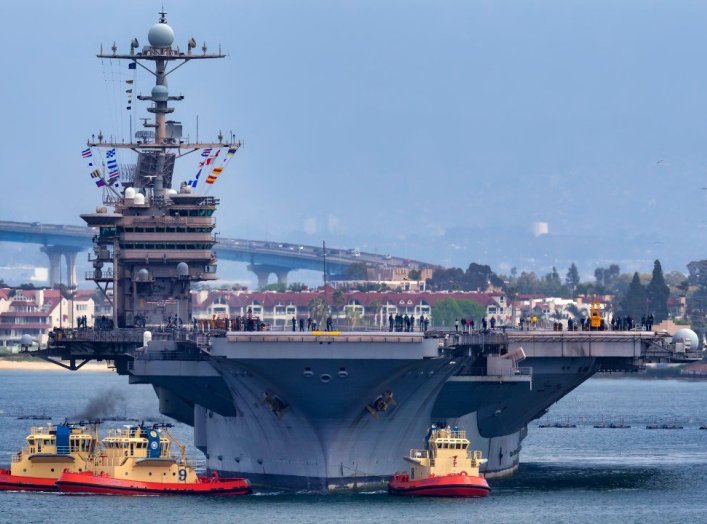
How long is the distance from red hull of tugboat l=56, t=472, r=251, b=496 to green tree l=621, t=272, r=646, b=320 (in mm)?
124716

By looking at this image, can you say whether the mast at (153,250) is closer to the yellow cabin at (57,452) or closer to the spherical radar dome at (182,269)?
the spherical radar dome at (182,269)

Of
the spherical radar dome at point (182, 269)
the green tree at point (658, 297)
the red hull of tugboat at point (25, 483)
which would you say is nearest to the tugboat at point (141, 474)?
the red hull of tugboat at point (25, 483)

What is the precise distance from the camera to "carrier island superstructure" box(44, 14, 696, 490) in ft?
205

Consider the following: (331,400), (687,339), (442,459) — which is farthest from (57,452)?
(687,339)

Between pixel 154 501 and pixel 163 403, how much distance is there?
51.6 ft

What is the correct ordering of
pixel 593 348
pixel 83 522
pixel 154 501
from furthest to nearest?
pixel 593 348
pixel 154 501
pixel 83 522

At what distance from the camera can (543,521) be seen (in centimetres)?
6003

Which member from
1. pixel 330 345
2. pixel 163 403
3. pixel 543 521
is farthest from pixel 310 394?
pixel 163 403

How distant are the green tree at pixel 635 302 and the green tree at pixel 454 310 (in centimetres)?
1232

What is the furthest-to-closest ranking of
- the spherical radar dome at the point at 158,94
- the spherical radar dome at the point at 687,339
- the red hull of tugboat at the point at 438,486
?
the spherical radar dome at the point at 158,94
the spherical radar dome at the point at 687,339
the red hull of tugboat at the point at 438,486

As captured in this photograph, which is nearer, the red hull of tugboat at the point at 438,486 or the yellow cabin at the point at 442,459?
the red hull of tugboat at the point at 438,486

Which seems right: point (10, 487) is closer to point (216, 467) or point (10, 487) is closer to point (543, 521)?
point (216, 467)

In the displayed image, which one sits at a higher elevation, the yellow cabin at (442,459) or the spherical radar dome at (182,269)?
the spherical radar dome at (182,269)

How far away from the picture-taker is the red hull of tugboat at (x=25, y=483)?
6594 cm
